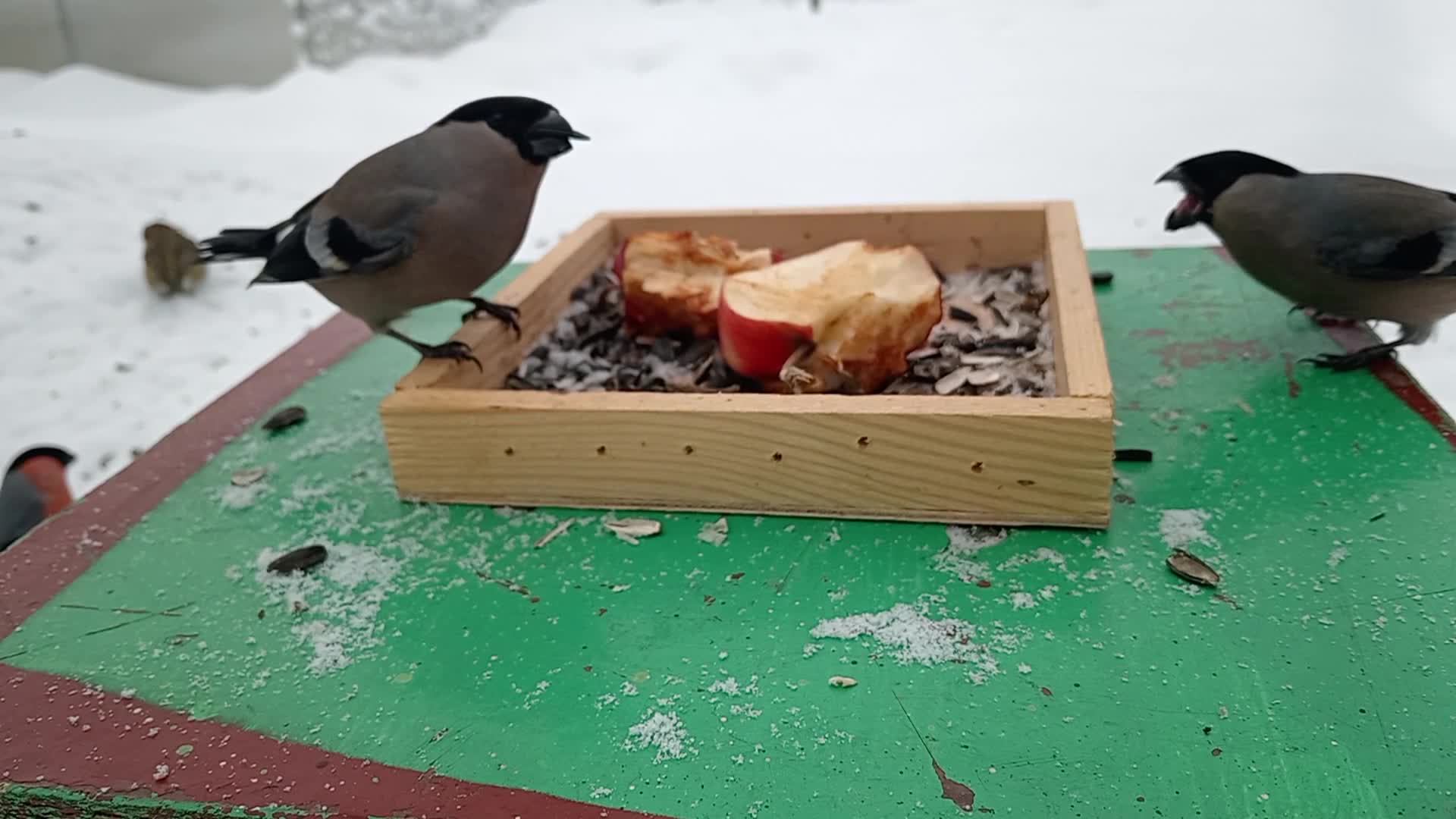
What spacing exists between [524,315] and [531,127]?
10.0 inches

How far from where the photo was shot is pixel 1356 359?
125cm

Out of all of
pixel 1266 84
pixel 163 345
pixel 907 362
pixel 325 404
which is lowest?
pixel 163 345

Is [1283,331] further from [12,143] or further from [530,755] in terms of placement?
[12,143]

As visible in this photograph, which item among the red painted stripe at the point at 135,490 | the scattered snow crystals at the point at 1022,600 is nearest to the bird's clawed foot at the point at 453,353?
the red painted stripe at the point at 135,490

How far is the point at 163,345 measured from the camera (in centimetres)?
235

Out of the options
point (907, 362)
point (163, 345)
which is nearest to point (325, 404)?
point (907, 362)

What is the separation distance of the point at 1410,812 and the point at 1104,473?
0.37 metres

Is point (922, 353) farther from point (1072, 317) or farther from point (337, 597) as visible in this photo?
point (337, 597)

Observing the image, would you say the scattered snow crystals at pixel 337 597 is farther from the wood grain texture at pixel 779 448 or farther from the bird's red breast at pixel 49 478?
the bird's red breast at pixel 49 478

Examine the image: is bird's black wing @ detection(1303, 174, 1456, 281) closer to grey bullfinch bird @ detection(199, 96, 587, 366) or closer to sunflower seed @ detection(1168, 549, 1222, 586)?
sunflower seed @ detection(1168, 549, 1222, 586)

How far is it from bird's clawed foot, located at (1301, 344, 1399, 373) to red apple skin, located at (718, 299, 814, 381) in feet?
2.30

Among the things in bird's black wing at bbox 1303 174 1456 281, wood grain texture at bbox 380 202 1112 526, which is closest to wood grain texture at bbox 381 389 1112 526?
wood grain texture at bbox 380 202 1112 526

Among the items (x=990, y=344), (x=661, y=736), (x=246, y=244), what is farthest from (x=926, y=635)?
(x=246, y=244)

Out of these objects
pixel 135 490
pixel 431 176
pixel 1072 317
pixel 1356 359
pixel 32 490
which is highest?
pixel 431 176
